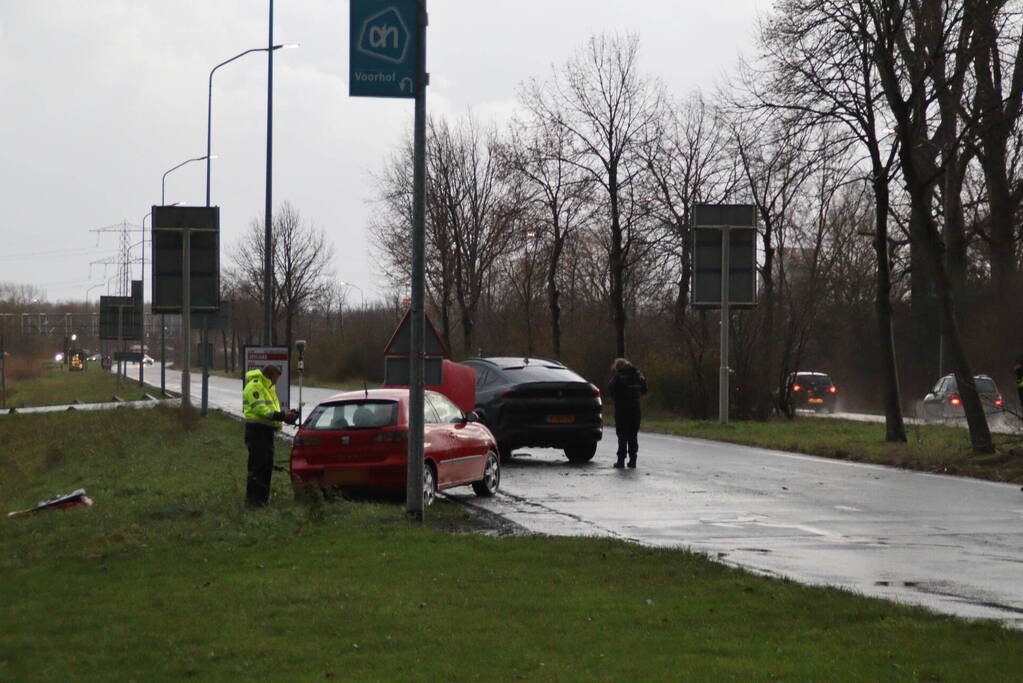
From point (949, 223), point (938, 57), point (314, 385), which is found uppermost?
point (938, 57)

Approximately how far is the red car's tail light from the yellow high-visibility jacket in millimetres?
646

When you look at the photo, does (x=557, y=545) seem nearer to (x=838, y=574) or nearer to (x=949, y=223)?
(x=838, y=574)

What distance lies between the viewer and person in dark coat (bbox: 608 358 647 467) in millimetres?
22156

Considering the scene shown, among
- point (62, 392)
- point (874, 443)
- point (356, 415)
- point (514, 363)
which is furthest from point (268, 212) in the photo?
point (62, 392)

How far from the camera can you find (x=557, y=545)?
11.7 meters

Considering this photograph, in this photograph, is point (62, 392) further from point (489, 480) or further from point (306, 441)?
point (306, 441)

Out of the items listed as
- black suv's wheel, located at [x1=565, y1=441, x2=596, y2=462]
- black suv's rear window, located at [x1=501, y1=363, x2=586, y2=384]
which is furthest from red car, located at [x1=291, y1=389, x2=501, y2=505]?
black suv's wheel, located at [x1=565, y1=441, x2=596, y2=462]

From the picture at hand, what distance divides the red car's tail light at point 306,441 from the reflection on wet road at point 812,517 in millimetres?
2289

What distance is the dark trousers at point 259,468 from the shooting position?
1486 cm

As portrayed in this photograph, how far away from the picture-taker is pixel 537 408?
22.8 m

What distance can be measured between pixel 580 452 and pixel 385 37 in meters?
11.9

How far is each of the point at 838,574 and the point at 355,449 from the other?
6.65m

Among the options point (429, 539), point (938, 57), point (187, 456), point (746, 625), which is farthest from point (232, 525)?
point (938, 57)

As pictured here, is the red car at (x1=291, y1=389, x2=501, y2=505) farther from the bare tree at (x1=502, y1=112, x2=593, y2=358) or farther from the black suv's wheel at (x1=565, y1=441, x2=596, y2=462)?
the bare tree at (x1=502, y1=112, x2=593, y2=358)
